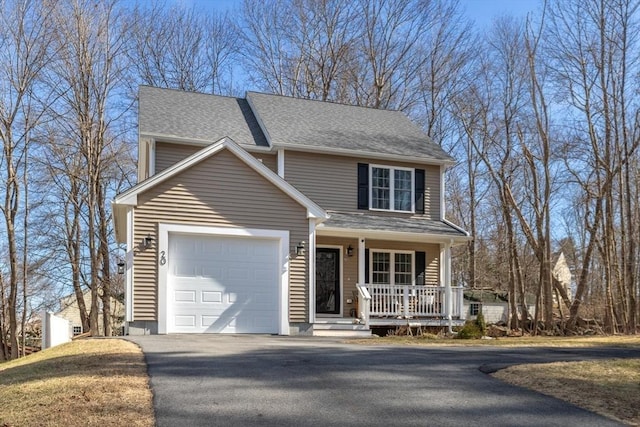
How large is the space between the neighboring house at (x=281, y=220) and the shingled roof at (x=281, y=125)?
2.2 inches

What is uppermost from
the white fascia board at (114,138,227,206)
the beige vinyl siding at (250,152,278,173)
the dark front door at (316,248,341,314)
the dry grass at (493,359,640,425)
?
the beige vinyl siding at (250,152,278,173)

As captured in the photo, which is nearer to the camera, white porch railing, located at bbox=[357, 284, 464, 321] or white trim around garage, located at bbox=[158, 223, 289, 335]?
white trim around garage, located at bbox=[158, 223, 289, 335]

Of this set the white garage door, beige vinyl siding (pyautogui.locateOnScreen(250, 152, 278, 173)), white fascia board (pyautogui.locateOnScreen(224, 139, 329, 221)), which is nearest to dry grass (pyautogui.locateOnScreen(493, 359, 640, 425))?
the white garage door

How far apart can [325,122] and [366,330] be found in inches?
262

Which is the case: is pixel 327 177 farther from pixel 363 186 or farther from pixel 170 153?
pixel 170 153

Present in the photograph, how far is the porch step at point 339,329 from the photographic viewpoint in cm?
1591

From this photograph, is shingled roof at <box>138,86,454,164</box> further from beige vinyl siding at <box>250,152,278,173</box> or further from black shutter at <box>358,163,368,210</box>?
black shutter at <box>358,163,368,210</box>

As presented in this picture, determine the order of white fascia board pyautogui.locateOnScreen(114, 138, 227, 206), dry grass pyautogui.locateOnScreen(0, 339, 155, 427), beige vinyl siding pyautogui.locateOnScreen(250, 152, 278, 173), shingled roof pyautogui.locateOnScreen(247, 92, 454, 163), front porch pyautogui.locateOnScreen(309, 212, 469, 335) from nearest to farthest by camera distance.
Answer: dry grass pyautogui.locateOnScreen(0, 339, 155, 427) < white fascia board pyautogui.locateOnScreen(114, 138, 227, 206) < front porch pyautogui.locateOnScreen(309, 212, 469, 335) < beige vinyl siding pyautogui.locateOnScreen(250, 152, 278, 173) < shingled roof pyautogui.locateOnScreen(247, 92, 454, 163)

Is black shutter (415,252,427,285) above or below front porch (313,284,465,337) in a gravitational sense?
above

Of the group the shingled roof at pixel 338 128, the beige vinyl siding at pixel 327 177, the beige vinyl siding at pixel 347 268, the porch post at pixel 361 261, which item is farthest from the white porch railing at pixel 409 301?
the shingled roof at pixel 338 128

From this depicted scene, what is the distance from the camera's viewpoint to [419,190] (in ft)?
62.7

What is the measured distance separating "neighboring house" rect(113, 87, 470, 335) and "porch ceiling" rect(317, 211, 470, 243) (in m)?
0.05

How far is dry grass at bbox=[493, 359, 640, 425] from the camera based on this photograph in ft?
20.6

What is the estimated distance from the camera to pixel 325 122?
65.2 feet
